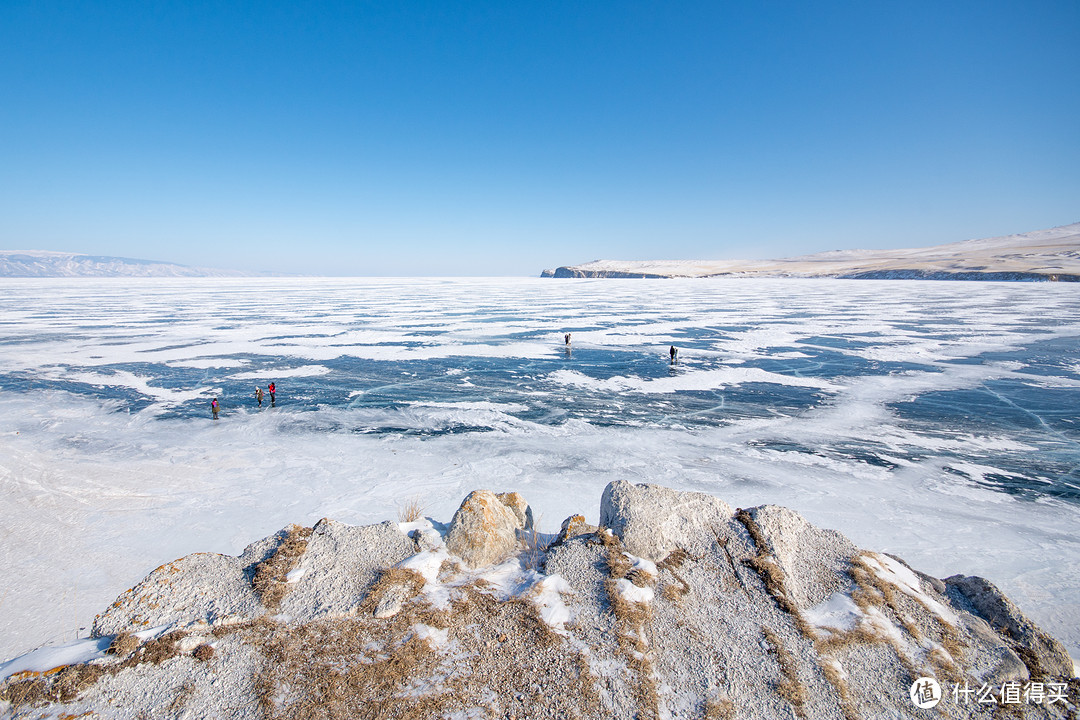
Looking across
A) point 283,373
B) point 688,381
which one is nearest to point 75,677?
point 688,381

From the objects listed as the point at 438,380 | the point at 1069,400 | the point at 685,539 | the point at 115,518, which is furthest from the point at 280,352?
the point at 1069,400

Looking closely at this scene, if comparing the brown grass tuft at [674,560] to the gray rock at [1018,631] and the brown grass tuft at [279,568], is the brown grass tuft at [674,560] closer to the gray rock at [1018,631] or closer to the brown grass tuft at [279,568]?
the gray rock at [1018,631]

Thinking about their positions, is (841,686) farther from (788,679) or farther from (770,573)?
(770,573)

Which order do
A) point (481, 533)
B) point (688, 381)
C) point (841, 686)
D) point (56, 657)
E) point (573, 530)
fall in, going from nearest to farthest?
point (841, 686) → point (56, 657) → point (481, 533) → point (573, 530) → point (688, 381)

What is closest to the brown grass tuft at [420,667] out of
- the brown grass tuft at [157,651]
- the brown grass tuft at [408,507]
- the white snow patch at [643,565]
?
the brown grass tuft at [157,651]

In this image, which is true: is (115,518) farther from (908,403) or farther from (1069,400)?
(1069,400)
